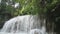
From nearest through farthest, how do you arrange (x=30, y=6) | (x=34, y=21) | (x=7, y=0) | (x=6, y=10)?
(x=30, y=6) < (x=34, y=21) < (x=6, y=10) < (x=7, y=0)

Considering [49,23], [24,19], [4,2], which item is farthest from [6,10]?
[49,23]

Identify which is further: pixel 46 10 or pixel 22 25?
pixel 22 25

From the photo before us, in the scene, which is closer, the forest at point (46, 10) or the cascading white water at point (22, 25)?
the forest at point (46, 10)

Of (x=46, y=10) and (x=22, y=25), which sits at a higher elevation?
(x=22, y=25)

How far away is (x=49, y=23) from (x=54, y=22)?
288 millimetres

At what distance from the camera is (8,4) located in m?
15.6

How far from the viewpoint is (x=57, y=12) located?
8008 millimetres

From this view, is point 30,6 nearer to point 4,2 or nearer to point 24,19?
point 24,19

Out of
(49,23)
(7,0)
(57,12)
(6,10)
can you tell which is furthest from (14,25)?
(7,0)

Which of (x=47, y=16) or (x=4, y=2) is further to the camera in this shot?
(x=4, y=2)

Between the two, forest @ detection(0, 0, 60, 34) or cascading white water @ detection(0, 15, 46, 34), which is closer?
forest @ detection(0, 0, 60, 34)

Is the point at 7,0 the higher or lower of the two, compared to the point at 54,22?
higher

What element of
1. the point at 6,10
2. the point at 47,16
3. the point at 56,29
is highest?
the point at 6,10

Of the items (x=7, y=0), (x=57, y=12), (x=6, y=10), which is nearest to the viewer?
(x=57, y=12)
